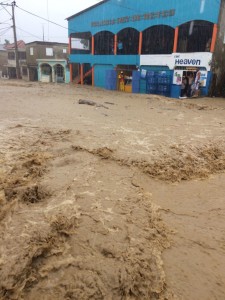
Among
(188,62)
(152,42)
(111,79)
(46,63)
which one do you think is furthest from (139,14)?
(46,63)

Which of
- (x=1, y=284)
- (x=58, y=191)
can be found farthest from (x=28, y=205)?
(x=1, y=284)

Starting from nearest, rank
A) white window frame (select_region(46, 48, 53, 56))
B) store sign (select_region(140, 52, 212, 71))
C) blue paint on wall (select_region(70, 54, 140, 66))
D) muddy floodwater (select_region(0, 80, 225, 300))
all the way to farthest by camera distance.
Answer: muddy floodwater (select_region(0, 80, 225, 300)) < store sign (select_region(140, 52, 212, 71)) < blue paint on wall (select_region(70, 54, 140, 66)) < white window frame (select_region(46, 48, 53, 56))

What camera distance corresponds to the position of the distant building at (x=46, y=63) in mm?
33812

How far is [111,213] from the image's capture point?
4.40 metres

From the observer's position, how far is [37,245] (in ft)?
11.4

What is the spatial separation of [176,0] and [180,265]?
1996cm

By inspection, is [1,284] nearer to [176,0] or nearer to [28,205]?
[28,205]

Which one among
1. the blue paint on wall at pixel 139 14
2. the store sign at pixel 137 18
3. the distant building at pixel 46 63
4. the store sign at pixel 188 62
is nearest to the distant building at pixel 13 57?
the distant building at pixel 46 63

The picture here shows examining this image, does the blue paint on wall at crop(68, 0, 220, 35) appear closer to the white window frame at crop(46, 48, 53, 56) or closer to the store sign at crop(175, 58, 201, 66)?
the store sign at crop(175, 58, 201, 66)

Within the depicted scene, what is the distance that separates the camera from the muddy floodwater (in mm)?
3068

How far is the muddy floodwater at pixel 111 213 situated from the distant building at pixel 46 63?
1056 inches

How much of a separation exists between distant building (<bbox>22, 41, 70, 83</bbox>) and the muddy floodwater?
88.0 feet

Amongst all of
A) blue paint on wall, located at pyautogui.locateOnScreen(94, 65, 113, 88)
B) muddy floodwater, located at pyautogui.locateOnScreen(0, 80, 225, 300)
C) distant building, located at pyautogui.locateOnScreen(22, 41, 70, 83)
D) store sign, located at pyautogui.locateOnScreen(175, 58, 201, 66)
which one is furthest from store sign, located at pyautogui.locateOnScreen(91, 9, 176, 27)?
muddy floodwater, located at pyautogui.locateOnScreen(0, 80, 225, 300)

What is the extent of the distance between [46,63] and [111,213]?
33.7m
